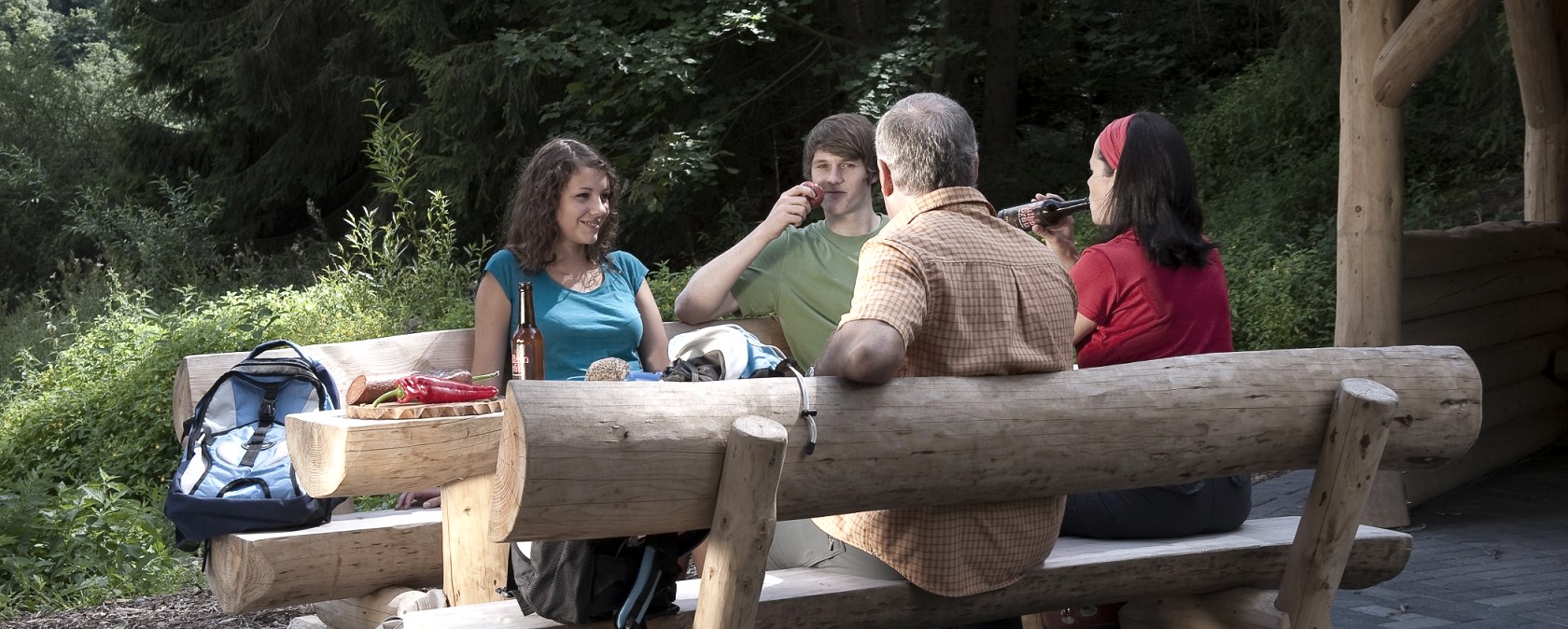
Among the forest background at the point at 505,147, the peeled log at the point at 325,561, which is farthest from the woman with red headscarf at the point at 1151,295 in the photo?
the forest background at the point at 505,147

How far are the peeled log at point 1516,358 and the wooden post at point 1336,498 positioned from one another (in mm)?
4769

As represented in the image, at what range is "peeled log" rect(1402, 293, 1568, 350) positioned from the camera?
6812 millimetres

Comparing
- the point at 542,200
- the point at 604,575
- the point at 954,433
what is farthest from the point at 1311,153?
the point at 604,575

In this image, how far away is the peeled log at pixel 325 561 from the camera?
11.8ft

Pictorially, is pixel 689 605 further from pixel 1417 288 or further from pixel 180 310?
pixel 180 310

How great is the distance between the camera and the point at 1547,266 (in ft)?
26.8

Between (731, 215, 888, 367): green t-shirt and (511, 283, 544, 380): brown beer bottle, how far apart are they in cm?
67

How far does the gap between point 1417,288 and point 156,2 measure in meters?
14.8

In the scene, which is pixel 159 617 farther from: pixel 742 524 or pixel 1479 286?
pixel 1479 286

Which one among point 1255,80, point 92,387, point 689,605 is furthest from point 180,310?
point 1255,80

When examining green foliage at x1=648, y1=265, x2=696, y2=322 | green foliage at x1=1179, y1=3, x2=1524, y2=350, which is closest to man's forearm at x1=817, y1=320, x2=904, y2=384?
green foliage at x1=648, y1=265, x2=696, y2=322

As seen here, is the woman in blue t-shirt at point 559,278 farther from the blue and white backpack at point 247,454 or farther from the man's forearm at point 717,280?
the blue and white backpack at point 247,454

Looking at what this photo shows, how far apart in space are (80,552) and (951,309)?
4.60 m

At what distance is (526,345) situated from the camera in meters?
3.98
